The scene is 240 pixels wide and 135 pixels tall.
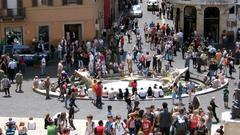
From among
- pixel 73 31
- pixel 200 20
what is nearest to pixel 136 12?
pixel 200 20

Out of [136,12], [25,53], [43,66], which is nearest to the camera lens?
[43,66]

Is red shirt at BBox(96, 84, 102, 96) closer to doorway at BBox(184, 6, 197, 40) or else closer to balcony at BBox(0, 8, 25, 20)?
balcony at BBox(0, 8, 25, 20)

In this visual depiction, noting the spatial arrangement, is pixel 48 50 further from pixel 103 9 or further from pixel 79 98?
pixel 79 98

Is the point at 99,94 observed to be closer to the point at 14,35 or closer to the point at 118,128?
the point at 118,128

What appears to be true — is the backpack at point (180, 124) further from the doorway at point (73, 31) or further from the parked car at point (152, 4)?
the parked car at point (152, 4)

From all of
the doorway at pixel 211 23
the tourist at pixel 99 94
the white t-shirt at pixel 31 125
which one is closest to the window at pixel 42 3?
the doorway at pixel 211 23

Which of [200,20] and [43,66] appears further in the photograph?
[200,20]

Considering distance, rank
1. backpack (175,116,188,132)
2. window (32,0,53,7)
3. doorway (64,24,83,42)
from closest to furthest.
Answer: backpack (175,116,188,132) → window (32,0,53,7) → doorway (64,24,83,42)

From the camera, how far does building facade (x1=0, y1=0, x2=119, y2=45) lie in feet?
186

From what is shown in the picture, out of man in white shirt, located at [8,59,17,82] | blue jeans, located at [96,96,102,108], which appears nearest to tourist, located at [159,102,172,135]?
blue jeans, located at [96,96,102,108]

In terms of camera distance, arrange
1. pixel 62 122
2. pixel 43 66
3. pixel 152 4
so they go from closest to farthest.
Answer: pixel 62 122 < pixel 43 66 < pixel 152 4

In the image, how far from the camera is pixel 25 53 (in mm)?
52156

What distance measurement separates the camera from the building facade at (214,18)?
60500 millimetres

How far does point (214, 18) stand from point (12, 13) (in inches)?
705
